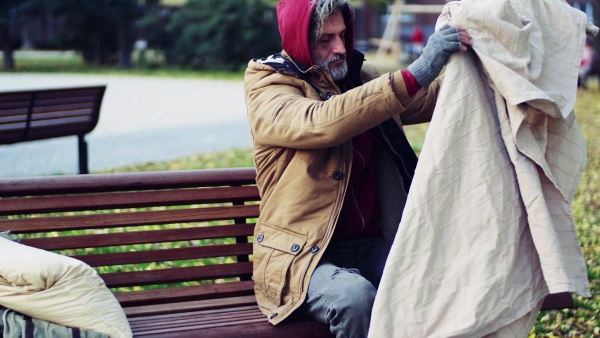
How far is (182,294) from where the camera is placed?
142 inches

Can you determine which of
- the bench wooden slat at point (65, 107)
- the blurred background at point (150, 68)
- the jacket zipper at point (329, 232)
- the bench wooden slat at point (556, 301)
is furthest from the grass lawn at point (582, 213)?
the jacket zipper at point (329, 232)

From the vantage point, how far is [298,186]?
3.23 m

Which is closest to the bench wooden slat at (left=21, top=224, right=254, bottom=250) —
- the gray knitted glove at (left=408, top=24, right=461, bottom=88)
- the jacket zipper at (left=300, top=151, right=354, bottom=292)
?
the jacket zipper at (left=300, top=151, right=354, bottom=292)

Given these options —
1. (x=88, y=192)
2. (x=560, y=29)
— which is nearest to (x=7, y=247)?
(x=88, y=192)

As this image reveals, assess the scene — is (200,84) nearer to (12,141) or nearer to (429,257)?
(12,141)

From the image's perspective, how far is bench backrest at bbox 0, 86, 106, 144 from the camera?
828cm

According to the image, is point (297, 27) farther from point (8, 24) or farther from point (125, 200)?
point (8, 24)

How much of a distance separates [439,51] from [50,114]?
258 inches

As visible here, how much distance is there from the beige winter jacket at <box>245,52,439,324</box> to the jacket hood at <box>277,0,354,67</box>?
44 mm

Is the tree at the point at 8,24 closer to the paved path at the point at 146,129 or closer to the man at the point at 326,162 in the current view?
the paved path at the point at 146,129

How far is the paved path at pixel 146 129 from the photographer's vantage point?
10398 millimetres

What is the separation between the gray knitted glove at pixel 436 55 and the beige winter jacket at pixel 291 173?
0.17m

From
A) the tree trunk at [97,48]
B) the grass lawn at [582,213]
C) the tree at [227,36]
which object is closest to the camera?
the grass lawn at [582,213]

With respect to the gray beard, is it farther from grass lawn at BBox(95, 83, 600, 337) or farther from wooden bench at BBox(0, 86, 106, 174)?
wooden bench at BBox(0, 86, 106, 174)
